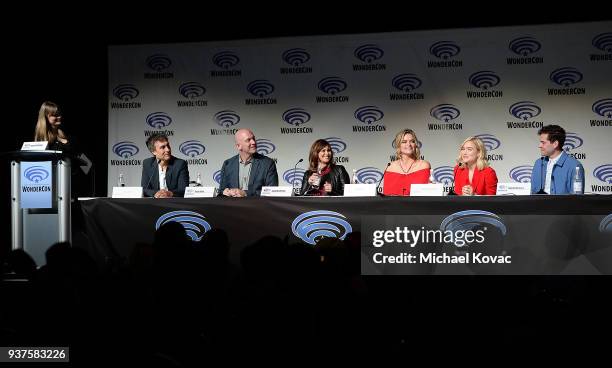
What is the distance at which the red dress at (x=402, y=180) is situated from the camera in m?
5.60

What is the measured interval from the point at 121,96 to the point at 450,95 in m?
3.74

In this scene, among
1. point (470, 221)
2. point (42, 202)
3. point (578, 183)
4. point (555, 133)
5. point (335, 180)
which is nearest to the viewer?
point (470, 221)

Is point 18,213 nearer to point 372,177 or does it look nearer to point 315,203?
point 315,203

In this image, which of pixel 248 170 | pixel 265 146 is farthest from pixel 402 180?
pixel 265 146

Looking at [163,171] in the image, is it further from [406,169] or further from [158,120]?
[406,169]

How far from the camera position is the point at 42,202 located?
5070 mm

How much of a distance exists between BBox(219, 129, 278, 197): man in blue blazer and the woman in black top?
1.38ft

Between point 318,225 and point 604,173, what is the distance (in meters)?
3.65

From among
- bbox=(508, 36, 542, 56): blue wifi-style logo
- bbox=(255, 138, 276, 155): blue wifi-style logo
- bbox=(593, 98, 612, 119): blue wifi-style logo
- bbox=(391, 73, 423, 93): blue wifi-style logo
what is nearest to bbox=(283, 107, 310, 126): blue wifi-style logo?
bbox=(255, 138, 276, 155): blue wifi-style logo

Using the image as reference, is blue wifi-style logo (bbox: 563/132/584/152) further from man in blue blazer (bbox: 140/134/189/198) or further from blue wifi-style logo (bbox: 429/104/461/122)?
man in blue blazer (bbox: 140/134/189/198)

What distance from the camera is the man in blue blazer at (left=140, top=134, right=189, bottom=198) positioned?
6250 mm

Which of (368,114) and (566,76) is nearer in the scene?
(566,76)

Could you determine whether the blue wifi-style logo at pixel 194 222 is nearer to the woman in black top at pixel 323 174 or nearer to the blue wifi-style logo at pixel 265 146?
the woman in black top at pixel 323 174

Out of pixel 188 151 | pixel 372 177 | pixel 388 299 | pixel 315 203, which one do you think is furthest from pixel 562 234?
pixel 188 151
